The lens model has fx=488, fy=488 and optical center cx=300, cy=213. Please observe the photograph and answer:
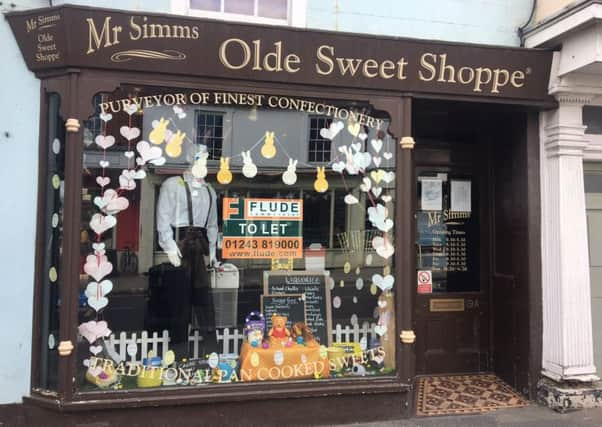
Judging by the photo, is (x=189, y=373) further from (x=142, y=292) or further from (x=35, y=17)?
(x=35, y=17)

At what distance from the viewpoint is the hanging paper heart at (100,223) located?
4180mm

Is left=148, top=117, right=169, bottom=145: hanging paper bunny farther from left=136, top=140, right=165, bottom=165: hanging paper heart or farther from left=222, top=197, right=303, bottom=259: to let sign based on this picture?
left=222, top=197, right=303, bottom=259: to let sign

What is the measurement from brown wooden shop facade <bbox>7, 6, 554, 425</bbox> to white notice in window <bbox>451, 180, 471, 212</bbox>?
0.11 m

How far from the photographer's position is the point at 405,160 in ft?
15.0

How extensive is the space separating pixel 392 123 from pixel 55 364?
3599 mm

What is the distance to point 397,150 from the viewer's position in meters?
4.60

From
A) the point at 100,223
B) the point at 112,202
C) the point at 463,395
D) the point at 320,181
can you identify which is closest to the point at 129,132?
the point at 112,202

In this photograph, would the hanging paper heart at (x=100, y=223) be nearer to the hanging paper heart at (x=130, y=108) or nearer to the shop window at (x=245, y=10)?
the hanging paper heart at (x=130, y=108)

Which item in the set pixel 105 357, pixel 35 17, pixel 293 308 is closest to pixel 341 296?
pixel 293 308

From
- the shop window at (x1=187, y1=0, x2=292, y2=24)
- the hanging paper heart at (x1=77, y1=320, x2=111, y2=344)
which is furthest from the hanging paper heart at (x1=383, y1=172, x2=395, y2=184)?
the hanging paper heart at (x1=77, y1=320, x2=111, y2=344)

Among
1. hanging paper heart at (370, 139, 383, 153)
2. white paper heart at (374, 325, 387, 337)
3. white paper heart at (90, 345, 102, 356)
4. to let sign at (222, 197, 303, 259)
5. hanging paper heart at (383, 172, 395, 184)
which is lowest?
white paper heart at (90, 345, 102, 356)

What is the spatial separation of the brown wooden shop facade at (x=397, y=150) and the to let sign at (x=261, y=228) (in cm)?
100

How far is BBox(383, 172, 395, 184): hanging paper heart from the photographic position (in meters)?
4.68

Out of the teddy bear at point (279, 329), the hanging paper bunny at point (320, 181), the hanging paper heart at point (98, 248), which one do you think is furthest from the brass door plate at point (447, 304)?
the hanging paper heart at point (98, 248)
